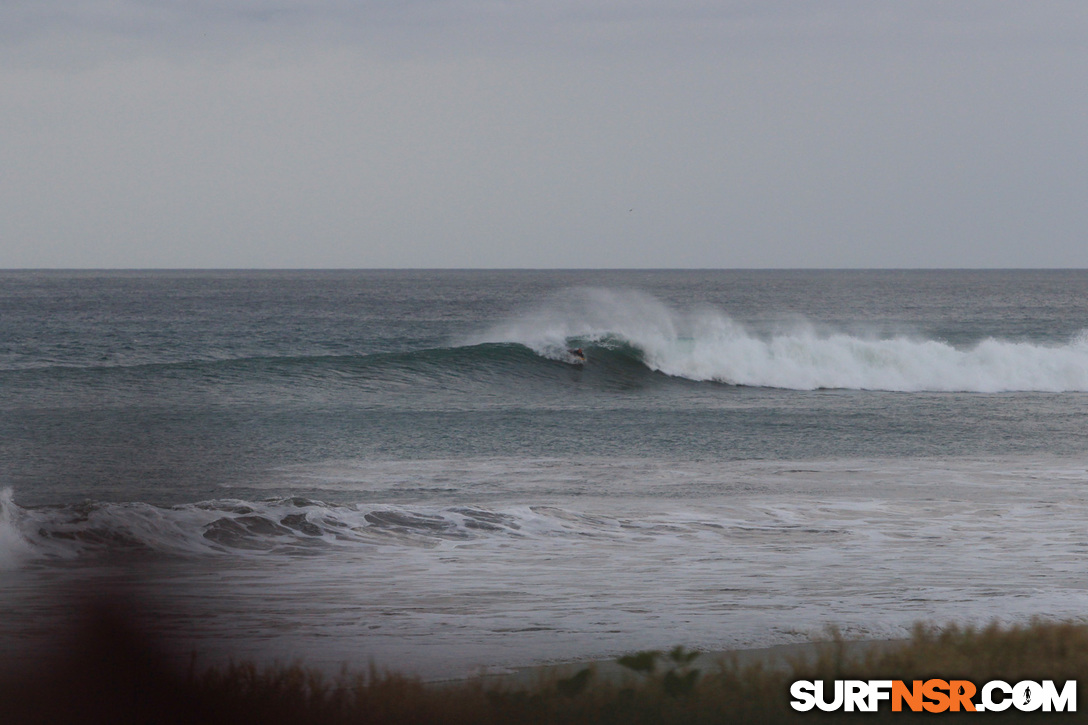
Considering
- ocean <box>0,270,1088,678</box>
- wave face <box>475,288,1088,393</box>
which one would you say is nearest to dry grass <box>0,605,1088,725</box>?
ocean <box>0,270,1088,678</box>

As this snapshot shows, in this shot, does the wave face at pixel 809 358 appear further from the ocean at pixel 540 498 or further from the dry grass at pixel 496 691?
the dry grass at pixel 496 691

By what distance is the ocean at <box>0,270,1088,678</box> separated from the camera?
7.50 m

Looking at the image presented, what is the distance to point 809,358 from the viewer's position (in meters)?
33.5

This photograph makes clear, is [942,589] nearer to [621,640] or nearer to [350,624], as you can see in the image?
[621,640]

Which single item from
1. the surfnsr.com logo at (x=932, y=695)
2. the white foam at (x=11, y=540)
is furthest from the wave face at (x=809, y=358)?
the surfnsr.com logo at (x=932, y=695)

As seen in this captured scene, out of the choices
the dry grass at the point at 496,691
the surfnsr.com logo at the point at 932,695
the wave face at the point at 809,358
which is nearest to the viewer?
the dry grass at the point at 496,691

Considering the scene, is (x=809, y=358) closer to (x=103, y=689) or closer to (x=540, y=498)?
(x=540, y=498)

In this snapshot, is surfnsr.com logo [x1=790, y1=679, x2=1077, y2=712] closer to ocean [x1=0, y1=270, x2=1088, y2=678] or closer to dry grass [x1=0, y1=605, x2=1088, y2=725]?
dry grass [x1=0, y1=605, x2=1088, y2=725]

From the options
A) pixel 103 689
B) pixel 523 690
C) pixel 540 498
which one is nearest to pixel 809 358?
pixel 540 498

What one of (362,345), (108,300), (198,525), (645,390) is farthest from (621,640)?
(108,300)

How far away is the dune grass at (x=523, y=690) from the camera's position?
4.88 metres

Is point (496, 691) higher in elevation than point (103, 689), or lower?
higher

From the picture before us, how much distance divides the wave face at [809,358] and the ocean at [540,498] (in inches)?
5.2

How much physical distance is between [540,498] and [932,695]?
8218 millimetres
